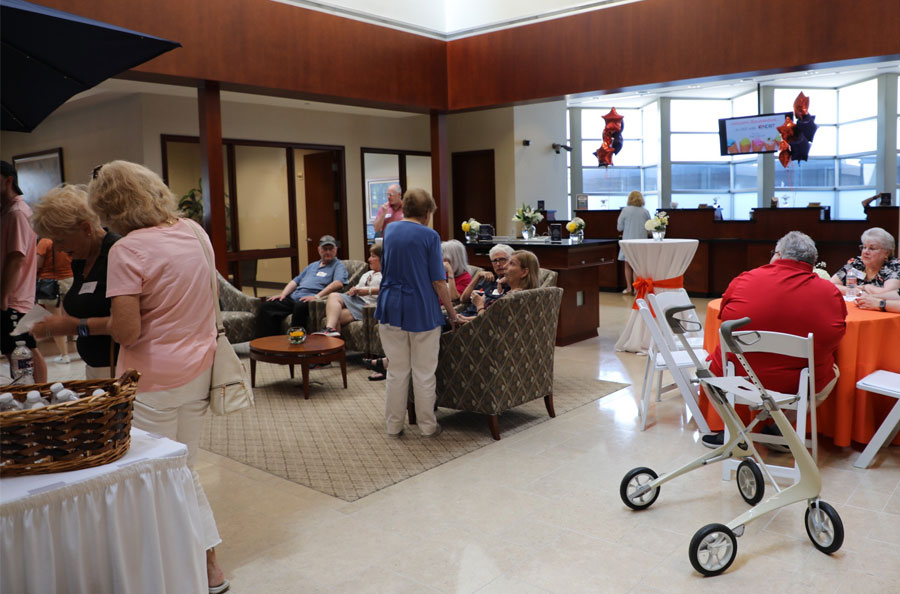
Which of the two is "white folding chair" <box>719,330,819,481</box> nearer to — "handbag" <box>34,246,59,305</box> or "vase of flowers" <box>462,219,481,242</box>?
"vase of flowers" <box>462,219,481,242</box>

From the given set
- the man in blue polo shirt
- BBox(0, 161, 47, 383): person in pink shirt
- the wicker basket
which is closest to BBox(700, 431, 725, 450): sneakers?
the wicker basket

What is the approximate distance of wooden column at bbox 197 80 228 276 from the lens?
22.5 ft

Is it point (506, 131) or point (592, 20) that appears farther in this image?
point (506, 131)

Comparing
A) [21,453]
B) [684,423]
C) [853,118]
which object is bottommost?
[684,423]

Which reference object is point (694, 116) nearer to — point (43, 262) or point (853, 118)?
point (853, 118)

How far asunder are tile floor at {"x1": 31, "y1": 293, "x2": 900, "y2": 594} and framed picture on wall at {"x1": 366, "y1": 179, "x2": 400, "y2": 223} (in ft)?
28.8

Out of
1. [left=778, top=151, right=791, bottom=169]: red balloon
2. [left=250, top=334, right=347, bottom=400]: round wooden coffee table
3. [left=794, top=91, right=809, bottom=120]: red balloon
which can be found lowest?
[left=250, top=334, right=347, bottom=400]: round wooden coffee table

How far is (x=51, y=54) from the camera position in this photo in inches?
93.3

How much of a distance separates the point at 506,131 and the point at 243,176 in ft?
14.2

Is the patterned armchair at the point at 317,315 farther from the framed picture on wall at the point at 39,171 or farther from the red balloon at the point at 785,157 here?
the red balloon at the point at 785,157

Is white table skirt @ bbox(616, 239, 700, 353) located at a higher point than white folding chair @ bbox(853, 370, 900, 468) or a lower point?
higher

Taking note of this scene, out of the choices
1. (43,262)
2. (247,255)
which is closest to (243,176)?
(247,255)

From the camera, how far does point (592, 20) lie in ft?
25.3

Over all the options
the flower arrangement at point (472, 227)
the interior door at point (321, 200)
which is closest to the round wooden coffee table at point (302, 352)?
the flower arrangement at point (472, 227)
